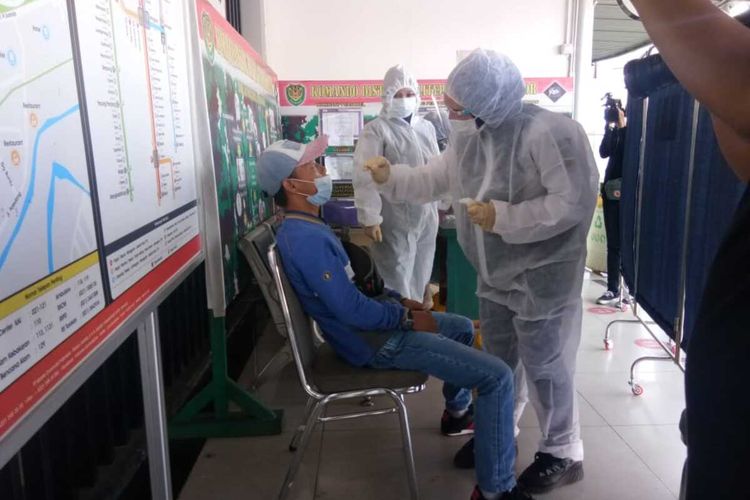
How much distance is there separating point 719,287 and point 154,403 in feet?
4.09

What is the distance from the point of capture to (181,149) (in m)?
1.54

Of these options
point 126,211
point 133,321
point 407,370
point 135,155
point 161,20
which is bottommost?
point 407,370

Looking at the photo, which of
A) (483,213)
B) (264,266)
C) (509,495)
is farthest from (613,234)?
(264,266)

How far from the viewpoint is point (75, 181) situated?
2.95 feet

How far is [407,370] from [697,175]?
A: 3.74 ft

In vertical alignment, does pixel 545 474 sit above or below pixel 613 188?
below

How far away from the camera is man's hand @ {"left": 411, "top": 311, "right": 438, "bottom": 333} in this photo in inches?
64.3

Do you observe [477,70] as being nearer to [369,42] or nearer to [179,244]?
[179,244]

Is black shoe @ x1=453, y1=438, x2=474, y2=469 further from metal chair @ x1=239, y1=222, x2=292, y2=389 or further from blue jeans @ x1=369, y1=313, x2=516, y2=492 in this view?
metal chair @ x1=239, y1=222, x2=292, y2=389

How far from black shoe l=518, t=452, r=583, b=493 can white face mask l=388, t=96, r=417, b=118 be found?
6.01 feet

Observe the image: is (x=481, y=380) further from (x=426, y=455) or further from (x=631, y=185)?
(x=631, y=185)

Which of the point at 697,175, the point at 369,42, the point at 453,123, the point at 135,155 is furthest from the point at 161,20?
the point at 369,42

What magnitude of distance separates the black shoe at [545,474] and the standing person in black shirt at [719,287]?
3.98ft

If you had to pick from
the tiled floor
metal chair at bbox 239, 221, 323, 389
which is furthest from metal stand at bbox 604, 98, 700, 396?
metal chair at bbox 239, 221, 323, 389
